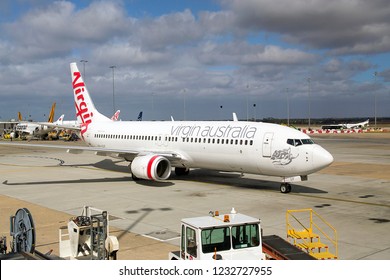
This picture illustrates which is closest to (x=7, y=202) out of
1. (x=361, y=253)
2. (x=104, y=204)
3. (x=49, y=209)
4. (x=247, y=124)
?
(x=49, y=209)

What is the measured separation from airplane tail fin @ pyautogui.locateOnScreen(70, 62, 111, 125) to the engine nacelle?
11.8m

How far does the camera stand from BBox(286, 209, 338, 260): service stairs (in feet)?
41.4

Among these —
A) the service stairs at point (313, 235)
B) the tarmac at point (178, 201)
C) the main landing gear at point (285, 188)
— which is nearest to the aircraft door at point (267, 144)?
the main landing gear at point (285, 188)

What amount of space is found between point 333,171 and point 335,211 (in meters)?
14.7

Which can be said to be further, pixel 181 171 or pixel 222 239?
pixel 181 171

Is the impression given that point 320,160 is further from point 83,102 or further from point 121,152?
point 83,102

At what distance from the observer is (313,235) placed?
43.5 ft

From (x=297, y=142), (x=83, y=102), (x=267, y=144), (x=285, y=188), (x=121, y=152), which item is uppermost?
(x=83, y=102)

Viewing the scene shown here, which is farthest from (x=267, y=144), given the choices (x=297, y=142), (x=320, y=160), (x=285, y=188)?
(x=320, y=160)

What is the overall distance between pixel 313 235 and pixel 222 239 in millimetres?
4471

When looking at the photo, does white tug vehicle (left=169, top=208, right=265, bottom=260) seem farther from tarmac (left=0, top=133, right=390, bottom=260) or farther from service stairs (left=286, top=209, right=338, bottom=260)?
tarmac (left=0, top=133, right=390, bottom=260)

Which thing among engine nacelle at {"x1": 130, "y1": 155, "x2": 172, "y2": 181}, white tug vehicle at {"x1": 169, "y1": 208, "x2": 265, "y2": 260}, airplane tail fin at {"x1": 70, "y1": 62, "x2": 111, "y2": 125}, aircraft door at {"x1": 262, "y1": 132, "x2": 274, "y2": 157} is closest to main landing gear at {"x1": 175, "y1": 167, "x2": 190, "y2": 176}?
engine nacelle at {"x1": 130, "y1": 155, "x2": 172, "y2": 181}

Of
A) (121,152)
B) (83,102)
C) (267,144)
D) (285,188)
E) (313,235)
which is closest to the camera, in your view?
(313,235)

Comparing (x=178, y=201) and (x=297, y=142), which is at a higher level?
(x=297, y=142)
